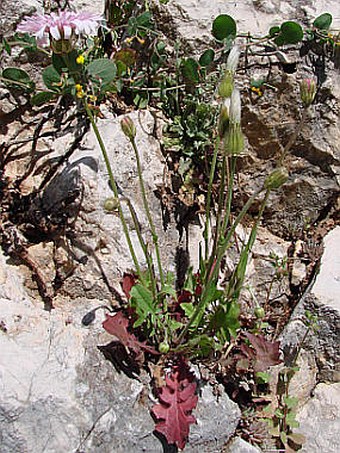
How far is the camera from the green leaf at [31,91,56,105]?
2287 millimetres

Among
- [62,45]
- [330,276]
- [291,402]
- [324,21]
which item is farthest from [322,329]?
[62,45]

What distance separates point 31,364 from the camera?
1.83 metres

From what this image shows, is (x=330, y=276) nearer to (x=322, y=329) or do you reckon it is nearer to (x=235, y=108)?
(x=322, y=329)

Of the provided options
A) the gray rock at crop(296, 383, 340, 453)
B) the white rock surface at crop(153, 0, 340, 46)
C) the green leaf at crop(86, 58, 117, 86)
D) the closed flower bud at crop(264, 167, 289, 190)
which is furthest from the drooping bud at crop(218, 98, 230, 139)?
the gray rock at crop(296, 383, 340, 453)

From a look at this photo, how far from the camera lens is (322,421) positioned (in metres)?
2.14

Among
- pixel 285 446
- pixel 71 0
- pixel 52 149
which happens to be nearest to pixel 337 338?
pixel 285 446

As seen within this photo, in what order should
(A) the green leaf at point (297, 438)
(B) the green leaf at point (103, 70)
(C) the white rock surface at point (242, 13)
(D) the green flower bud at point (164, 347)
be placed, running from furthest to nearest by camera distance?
(C) the white rock surface at point (242, 13), (B) the green leaf at point (103, 70), (A) the green leaf at point (297, 438), (D) the green flower bud at point (164, 347)

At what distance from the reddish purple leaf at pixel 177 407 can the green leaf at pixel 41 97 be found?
121 centimetres

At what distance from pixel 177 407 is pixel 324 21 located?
1749 mm

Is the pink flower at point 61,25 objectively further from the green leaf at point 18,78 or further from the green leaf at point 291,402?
the green leaf at point 291,402

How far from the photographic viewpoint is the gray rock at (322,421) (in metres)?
2.07

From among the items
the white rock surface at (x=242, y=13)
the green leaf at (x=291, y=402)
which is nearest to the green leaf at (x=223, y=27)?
the white rock surface at (x=242, y=13)

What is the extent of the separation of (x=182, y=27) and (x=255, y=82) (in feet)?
1.42

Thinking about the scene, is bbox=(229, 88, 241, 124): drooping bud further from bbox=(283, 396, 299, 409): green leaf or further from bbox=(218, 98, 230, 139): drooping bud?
bbox=(283, 396, 299, 409): green leaf
